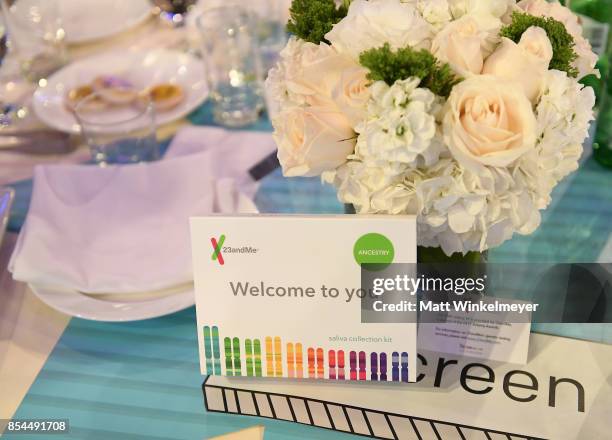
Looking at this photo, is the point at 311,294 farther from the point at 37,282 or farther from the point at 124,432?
the point at 37,282

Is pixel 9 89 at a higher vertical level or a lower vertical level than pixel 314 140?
lower

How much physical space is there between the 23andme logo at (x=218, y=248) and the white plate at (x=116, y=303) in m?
0.18

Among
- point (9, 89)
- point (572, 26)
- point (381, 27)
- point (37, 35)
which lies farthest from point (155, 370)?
point (37, 35)

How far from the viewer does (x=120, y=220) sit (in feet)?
3.27

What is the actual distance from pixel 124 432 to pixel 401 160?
0.42 metres

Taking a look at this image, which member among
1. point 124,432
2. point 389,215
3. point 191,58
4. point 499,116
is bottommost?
point 124,432

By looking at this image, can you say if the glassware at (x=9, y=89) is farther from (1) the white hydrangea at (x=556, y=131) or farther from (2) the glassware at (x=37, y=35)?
(1) the white hydrangea at (x=556, y=131)

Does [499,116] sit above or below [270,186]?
above

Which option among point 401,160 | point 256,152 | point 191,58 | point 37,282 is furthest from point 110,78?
point 401,160

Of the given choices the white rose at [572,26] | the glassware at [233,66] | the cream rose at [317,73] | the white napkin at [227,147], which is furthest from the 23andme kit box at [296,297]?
the glassware at [233,66]

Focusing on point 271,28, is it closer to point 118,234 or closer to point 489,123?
point 118,234

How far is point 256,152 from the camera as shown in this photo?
116 cm

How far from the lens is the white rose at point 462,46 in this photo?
1.89 feet

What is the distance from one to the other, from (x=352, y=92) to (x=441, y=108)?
7 centimetres
